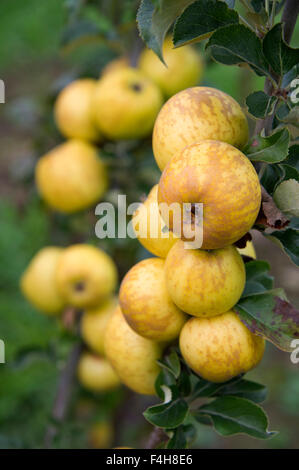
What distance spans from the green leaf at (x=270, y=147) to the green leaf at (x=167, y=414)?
36 cm

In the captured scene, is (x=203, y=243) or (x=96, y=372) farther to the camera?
(x=96, y=372)

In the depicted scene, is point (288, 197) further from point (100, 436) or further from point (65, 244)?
point (100, 436)

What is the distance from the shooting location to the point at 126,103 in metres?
1.20

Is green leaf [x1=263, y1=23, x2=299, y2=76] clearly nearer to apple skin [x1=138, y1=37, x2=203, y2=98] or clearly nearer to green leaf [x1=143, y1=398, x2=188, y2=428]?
green leaf [x1=143, y1=398, x2=188, y2=428]

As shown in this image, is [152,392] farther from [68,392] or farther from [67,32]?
[67,32]

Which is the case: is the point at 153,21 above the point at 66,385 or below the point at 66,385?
above

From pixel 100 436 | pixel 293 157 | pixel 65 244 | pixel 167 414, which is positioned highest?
pixel 293 157

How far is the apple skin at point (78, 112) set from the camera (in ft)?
4.36

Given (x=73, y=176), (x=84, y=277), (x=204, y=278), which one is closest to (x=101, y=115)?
(x=73, y=176)

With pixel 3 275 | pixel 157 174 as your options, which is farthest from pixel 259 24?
pixel 3 275

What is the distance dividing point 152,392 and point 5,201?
6.02 ft

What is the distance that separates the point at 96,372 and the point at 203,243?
0.89 m

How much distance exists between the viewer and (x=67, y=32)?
56.4 inches

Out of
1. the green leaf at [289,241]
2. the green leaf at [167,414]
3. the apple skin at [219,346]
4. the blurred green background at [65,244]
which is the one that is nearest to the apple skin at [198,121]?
the green leaf at [289,241]
